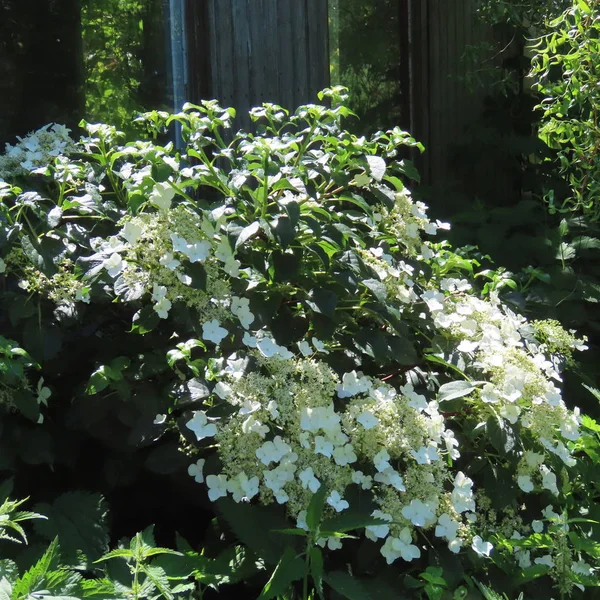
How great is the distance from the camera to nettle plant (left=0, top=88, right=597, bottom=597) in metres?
1.86

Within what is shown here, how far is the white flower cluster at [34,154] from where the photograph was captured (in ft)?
7.73

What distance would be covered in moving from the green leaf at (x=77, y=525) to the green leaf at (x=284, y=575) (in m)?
0.41

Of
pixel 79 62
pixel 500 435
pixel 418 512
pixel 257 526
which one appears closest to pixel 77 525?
pixel 257 526

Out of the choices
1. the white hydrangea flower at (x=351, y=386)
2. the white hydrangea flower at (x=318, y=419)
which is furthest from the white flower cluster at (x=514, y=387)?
the white hydrangea flower at (x=318, y=419)

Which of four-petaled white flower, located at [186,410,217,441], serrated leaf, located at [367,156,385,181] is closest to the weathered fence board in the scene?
serrated leaf, located at [367,156,385,181]

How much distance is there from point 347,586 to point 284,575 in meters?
0.14

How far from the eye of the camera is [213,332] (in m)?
1.95

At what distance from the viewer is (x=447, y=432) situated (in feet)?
6.60

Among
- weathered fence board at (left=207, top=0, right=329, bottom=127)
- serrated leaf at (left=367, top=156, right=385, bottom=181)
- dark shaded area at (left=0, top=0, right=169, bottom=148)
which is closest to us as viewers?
serrated leaf at (left=367, top=156, right=385, bottom=181)

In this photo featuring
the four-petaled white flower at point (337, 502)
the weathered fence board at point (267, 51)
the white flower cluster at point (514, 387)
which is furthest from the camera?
the weathered fence board at point (267, 51)

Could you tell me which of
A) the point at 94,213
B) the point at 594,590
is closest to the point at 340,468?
the point at 594,590

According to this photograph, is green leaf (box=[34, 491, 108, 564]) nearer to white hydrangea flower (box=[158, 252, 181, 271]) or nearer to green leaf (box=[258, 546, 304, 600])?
green leaf (box=[258, 546, 304, 600])

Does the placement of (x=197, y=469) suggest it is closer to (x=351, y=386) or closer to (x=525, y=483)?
(x=351, y=386)

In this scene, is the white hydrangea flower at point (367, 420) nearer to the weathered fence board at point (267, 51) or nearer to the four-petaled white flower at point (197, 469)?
the four-petaled white flower at point (197, 469)
